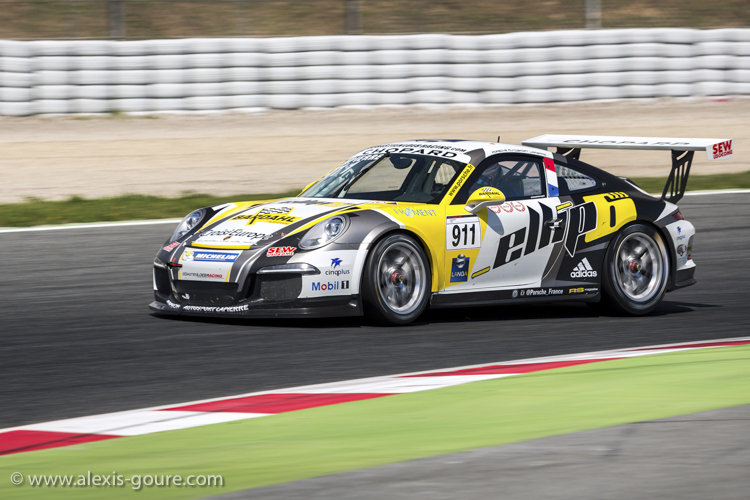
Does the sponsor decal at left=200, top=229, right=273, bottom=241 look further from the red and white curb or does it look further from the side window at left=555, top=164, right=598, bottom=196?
the side window at left=555, top=164, right=598, bottom=196

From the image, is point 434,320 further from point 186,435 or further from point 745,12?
point 745,12

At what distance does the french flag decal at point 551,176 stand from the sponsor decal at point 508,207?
329 millimetres

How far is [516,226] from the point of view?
311 inches

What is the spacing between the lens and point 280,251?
7.21m

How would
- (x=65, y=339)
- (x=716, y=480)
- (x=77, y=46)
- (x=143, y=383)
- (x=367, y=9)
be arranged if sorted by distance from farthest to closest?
(x=367, y=9)
(x=77, y=46)
(x=65, y=339)
(x=143, y=383)
(x=716, y=480)

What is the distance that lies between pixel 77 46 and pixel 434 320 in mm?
12545

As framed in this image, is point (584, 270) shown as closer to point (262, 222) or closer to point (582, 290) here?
point (582, 290)

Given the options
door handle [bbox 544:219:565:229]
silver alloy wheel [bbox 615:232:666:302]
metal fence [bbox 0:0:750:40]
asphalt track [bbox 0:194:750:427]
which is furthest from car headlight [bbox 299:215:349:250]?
metal fence [bbox 0:0:750:40]

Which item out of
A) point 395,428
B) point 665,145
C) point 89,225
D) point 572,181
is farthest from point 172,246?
point 89,225

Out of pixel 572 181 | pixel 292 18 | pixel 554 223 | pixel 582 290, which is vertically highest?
pixel 292 18

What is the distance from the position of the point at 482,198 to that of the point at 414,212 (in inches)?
19.3

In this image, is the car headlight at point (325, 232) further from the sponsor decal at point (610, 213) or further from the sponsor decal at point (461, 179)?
the sponsor decal at point (610, 213)

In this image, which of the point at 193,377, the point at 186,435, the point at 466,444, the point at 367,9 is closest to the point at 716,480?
the point at 466,444

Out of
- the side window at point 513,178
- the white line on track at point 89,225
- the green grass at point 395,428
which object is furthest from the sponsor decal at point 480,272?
the white line on track at point 89,225
